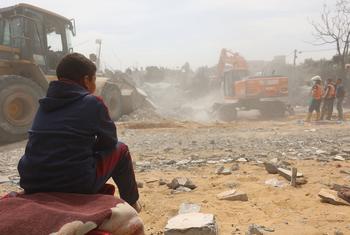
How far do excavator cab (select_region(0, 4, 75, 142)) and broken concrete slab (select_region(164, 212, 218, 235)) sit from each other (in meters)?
8.10

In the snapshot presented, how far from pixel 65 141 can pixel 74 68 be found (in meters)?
0.49

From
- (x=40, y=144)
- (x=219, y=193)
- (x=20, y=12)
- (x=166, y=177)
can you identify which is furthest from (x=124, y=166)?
(x=20, y=12)

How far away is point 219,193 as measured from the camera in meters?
4.67

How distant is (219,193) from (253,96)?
13282 mm

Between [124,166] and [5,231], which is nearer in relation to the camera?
[5,231]

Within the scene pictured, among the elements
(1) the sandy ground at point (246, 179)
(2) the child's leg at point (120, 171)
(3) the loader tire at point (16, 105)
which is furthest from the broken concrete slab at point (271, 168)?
(3) the loader tire at point (16, 105)

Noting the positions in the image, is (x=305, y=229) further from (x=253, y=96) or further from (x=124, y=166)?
(x=253, y=96)

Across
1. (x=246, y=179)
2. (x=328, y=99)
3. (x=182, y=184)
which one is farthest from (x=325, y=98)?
(x=182, y=184)

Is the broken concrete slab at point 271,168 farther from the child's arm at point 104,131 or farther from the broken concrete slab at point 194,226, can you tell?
the child's arm at point 104,131

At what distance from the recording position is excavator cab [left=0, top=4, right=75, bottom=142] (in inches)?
406

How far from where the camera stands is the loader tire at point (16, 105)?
10.1 m

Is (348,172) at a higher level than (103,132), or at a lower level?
lower

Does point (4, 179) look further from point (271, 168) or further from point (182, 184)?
point (271, 168)

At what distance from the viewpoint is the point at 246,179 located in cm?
527
